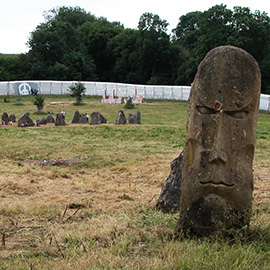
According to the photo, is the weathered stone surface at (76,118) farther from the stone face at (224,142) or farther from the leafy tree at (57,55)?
the leafy tree at (57,55)

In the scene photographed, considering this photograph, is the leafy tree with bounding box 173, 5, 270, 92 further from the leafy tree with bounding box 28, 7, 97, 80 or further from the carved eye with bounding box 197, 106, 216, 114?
the carved eye with bounding box 197, 106, 216, 114

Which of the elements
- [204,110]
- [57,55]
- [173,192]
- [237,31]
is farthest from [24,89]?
[204,110]

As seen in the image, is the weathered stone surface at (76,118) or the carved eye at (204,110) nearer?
the carved eye at (204,110)

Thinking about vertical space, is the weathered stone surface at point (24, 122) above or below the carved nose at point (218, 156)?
below

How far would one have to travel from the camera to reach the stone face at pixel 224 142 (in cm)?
Answer: 539

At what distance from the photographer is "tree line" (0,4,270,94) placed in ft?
181

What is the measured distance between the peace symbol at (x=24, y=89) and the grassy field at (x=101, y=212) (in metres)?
37.8

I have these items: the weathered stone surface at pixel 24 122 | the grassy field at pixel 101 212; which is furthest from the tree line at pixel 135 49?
the grassy field at pixel 101 212

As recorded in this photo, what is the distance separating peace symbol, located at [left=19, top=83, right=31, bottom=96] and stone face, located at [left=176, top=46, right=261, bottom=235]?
53007 millimetres

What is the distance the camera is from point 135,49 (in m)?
72.9

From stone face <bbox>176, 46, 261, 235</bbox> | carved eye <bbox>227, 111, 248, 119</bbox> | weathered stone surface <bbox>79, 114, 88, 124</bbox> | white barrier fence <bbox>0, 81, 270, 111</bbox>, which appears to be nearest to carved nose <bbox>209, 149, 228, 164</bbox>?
stone face <bbox>176, 46, 261, 235</bbox>

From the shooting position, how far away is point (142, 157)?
1541 centimetres

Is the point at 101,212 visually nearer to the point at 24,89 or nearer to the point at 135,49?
the point at 24,89

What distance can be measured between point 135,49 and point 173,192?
2630 inches
